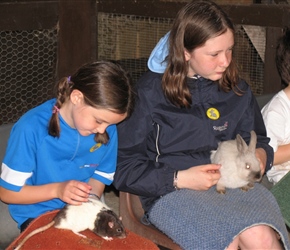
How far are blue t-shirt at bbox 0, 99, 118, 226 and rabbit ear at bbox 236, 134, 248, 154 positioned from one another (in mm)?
576

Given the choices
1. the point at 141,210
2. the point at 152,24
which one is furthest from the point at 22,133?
the point at 152,24

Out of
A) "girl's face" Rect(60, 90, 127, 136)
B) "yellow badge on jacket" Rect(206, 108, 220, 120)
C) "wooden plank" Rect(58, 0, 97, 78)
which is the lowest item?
"wooden plank" Rect(58, 0, 97, 78)

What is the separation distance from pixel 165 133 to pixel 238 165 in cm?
38

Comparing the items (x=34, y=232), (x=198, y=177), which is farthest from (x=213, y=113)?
(x=34, y=232)

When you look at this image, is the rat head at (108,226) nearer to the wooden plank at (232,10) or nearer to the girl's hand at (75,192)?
the girl's hand at (75,192)

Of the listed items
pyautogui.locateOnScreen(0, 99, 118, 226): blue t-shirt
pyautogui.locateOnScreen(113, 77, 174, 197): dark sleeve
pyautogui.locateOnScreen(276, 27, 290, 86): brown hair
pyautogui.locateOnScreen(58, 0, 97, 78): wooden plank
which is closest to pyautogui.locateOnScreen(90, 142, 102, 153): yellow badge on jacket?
pyautogui.locateOnScreen(0, 99, 118, 226): blue t-shirt

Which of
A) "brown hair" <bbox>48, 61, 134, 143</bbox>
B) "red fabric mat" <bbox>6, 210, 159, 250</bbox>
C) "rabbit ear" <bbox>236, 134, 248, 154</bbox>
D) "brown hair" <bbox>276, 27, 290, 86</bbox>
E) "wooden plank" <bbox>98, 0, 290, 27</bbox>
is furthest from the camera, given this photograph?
"wooden plank" <bbox>98, 0, 290, 27</bbox>

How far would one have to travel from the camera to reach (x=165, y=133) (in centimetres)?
294

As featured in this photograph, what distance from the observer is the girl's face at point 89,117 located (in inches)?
102

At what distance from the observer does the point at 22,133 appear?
8.53 feet

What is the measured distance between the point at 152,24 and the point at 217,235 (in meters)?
3.26

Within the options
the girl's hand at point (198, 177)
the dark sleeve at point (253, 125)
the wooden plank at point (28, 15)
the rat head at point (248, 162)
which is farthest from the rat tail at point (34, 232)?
the wooden plank at point (28, 15)

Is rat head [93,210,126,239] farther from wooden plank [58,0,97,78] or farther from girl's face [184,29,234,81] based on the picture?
wooden plank [58,0,97,78]

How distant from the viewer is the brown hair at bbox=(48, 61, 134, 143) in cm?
259
